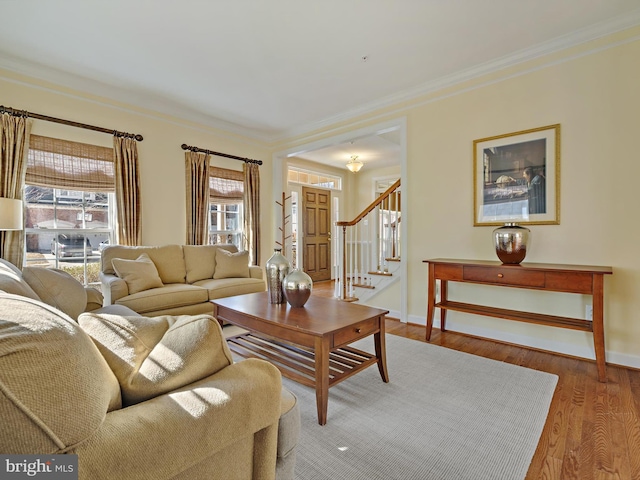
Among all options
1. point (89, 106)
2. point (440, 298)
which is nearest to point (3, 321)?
point (440, 298)

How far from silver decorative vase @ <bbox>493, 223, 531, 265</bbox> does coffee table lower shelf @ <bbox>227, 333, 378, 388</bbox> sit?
1.50m

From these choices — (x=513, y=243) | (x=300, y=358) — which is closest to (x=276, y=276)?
(x=300, y=358)

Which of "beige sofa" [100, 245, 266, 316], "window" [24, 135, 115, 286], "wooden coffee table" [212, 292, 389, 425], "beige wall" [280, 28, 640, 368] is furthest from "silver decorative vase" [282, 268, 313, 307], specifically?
"window" [24, 135, 115, 286]

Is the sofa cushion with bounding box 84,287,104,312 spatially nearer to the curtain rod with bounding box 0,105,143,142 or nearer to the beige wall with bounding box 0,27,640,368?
the beige wall with bounding box 0,27,640,368

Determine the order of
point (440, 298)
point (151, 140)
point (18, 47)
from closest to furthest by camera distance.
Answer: point (18, 47), point (440, 298), point (151, 140)

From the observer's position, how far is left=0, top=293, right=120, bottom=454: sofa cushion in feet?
1.74

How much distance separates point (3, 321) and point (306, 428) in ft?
4.93

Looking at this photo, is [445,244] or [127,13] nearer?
[127,13]

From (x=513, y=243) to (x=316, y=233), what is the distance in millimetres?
4690

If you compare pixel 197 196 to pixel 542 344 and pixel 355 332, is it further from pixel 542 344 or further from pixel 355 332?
pixel 542 344

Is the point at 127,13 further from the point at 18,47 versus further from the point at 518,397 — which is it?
the point at 518,397

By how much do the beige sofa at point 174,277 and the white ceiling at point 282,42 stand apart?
1.87m

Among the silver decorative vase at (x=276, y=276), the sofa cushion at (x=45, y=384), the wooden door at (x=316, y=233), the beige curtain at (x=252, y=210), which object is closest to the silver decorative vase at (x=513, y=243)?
the silver decorative vase at (x=276, y=276)

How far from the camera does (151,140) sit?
4090 millimetres
